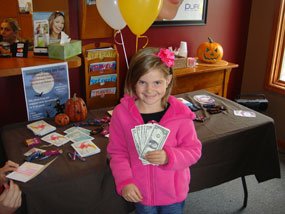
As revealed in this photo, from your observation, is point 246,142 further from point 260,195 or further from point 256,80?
point 256,80

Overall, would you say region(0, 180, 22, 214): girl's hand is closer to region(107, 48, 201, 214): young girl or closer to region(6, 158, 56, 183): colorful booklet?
region(6, 158, 56, 183): colorful booklet

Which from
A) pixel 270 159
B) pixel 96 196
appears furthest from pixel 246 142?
pixel 96 196

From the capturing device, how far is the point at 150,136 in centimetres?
126

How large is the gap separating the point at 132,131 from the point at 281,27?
2.56m

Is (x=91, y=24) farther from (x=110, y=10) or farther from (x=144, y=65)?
(x=144, y=65)

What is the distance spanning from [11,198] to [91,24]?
1.67 meters

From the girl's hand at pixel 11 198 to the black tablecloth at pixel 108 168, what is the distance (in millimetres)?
30

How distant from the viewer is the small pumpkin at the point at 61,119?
6.03 feet

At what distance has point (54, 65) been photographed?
1.88m

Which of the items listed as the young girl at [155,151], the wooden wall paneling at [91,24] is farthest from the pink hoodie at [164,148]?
the wooden wall paneling at [91,24]

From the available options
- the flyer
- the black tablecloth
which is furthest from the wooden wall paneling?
the black tablecloth

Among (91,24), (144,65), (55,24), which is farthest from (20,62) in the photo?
(144,65)

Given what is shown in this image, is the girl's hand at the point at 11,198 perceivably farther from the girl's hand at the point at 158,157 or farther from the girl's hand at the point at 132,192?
the girl's hand at the point at 158,157

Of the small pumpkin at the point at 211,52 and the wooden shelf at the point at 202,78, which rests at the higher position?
the small pumpkin at the point at 211,52
